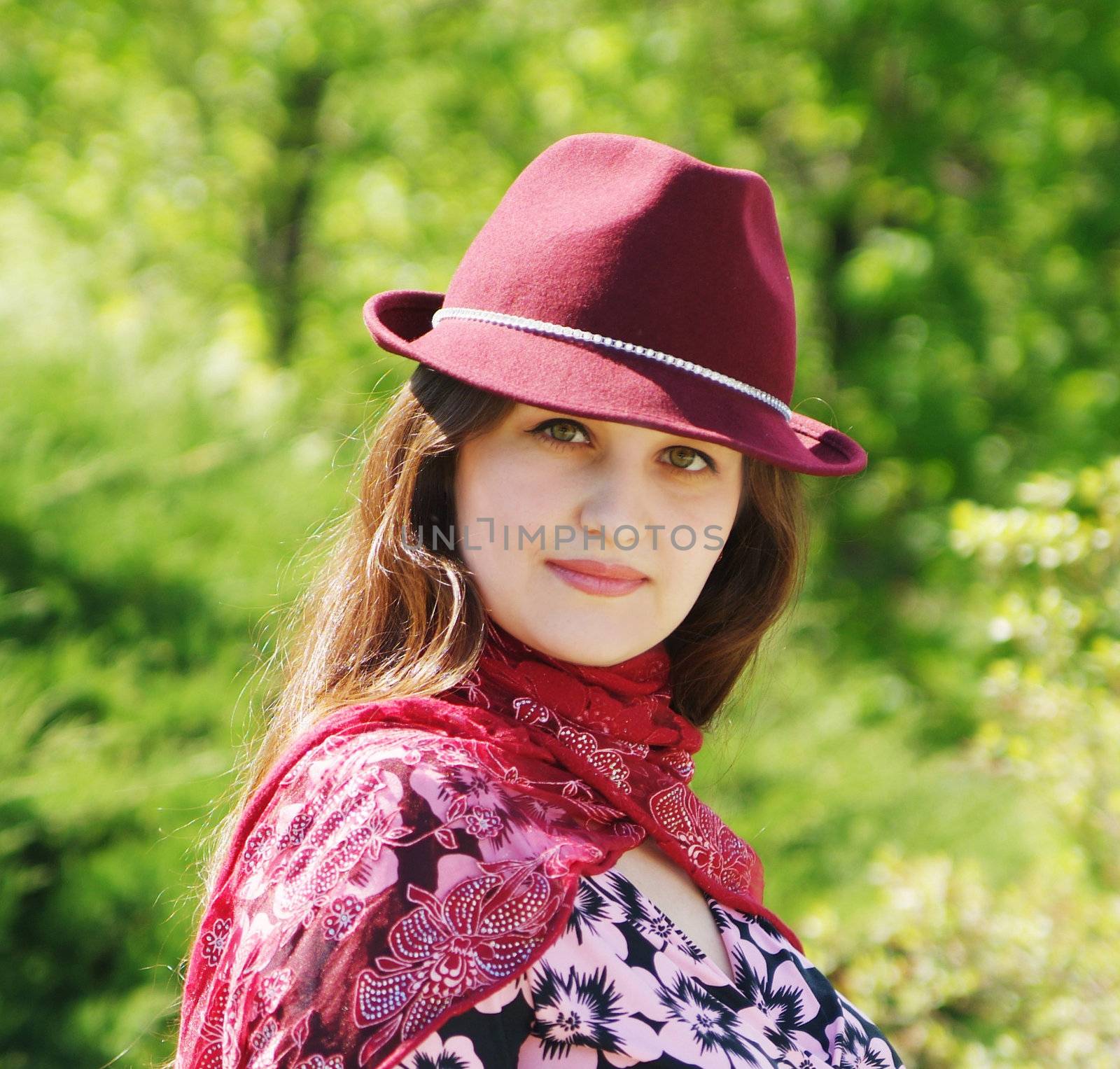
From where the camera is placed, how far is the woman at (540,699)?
3.63 feet

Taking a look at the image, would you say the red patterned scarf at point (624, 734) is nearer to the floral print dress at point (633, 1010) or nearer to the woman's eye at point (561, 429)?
the floral print dress at point (633, 1010)

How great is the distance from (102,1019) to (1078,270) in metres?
6.70

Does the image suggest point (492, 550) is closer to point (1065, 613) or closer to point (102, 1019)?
point (102, 1019)

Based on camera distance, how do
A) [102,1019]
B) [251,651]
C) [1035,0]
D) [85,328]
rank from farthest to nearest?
[1035,0] → [85,328] → [251,651] → [102,1019]

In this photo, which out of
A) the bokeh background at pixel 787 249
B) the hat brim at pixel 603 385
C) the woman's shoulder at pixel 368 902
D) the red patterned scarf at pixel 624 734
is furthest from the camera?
the bokeh background at pixel 787 249

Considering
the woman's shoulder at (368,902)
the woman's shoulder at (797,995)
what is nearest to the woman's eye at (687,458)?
the woman's shoulder at (368,902)

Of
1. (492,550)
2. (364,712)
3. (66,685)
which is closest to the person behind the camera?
(364,712)

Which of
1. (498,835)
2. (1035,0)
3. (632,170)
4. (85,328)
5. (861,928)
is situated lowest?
(861,928)

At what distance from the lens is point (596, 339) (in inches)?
52.6

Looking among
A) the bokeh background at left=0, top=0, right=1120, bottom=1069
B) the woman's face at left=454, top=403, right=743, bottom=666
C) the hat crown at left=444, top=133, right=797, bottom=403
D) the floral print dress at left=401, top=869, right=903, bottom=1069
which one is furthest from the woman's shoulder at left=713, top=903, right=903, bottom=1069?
the bokeh background at left=0, top=0, right=1120, bottom=1069

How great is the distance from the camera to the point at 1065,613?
321cm

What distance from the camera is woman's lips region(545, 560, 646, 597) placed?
53.8 inches

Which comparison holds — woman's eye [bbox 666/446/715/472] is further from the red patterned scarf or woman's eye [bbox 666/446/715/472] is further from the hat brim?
the red patterned scarf

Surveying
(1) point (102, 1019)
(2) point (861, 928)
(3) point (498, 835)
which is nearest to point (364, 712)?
(3) point (498, 835)
